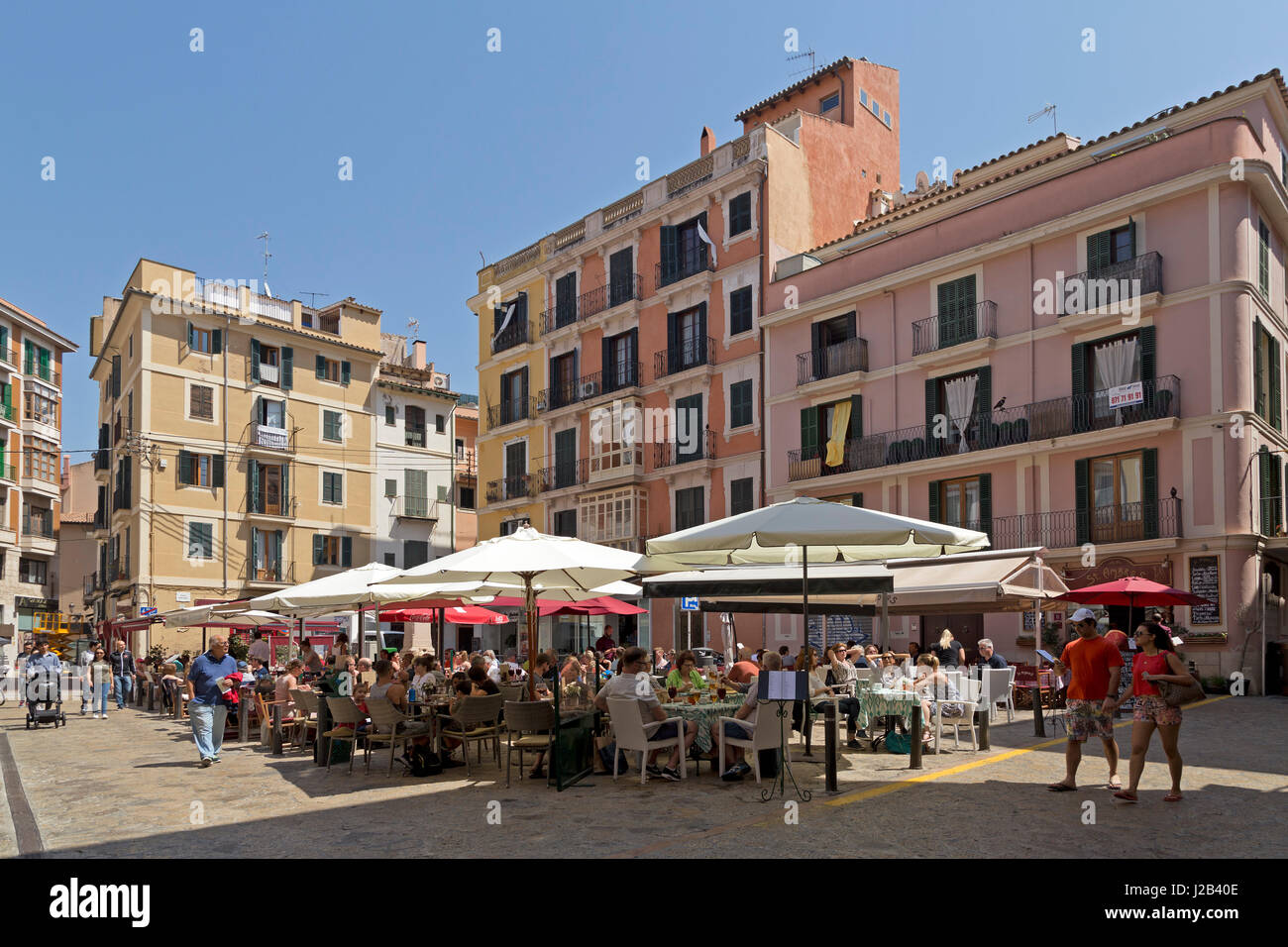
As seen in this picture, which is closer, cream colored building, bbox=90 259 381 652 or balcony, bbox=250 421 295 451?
cream colored building, bbox=90 259 381 652

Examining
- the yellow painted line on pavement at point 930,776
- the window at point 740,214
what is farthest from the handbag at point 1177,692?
the window at point 740,214

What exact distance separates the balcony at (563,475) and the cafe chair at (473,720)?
24.3 m

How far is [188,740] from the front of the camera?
1675cm

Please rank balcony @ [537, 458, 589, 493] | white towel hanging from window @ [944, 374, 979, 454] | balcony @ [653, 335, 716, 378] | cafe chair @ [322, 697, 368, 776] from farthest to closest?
balcony @ [537, 458, 589, 493] < balcony @ [653, 335, 716, 378] < white towel hanging from window @ [944, 374, 979, 454] < cafe chair @ [322, 697, 368, 776]

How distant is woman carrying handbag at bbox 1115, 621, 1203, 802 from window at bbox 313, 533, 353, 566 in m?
39.3

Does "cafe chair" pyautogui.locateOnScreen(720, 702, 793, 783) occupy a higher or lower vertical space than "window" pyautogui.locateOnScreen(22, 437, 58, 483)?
lower

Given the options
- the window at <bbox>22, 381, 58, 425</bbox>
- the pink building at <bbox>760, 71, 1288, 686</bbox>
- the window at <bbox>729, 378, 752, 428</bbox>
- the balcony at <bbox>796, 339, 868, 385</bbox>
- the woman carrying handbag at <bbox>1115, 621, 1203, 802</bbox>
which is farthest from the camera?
the window at <bbox>22, 381, 58, 425</bbox>

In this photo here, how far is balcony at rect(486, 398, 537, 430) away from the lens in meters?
39.2

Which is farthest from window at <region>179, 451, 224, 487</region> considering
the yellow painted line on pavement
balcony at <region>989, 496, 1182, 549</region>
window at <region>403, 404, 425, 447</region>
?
the yellow painted line on pavement

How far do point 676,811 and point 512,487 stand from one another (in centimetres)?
3111

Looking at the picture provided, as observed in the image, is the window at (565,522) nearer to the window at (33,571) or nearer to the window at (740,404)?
the window at (740,404)

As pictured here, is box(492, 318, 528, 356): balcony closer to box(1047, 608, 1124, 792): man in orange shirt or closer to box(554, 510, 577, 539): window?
box(554, 510, 577, 539): window

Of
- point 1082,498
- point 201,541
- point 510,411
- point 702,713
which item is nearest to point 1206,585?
point 1082,498
